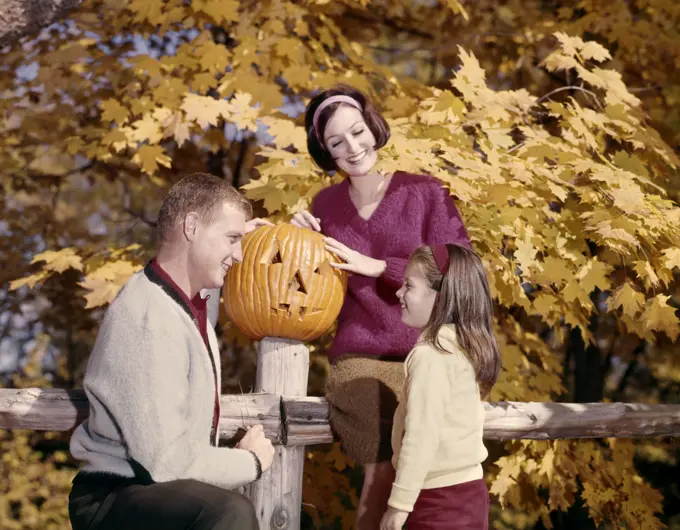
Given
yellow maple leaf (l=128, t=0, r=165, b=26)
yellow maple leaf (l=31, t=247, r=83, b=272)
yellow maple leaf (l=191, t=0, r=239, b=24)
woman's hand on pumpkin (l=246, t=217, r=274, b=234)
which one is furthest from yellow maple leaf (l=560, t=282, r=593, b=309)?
yellow maple leaf (l=128, t=0, r=165, b=26)

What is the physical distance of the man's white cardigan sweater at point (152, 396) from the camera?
2326mm

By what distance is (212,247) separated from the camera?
2572mm

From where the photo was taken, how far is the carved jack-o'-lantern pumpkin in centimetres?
304

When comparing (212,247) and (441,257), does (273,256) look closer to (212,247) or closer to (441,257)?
(212,247)

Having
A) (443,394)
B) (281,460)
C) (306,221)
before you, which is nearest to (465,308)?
(443,394)

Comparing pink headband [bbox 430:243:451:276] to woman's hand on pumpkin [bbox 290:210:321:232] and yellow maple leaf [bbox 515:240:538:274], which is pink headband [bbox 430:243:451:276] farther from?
yellow maple leaf [bbox 515:240:538:274]

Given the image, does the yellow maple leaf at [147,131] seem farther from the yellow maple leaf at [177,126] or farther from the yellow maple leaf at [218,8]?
the yellow maple leaf at [218,8]

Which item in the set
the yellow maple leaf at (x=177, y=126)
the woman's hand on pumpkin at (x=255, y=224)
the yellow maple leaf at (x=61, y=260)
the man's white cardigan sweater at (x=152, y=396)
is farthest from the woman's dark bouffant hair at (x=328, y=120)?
the yellow maple leaf at (x=61, y=260)

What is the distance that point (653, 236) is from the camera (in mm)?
4223

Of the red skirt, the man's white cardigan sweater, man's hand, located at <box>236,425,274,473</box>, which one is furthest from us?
the red skirt

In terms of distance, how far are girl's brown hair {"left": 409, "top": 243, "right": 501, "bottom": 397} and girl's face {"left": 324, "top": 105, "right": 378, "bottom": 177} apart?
59 cm

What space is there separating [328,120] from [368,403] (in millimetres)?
1164

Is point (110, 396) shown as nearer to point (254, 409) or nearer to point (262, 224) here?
point (254, 409)

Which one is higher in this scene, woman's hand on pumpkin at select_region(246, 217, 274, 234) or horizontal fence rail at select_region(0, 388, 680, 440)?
woman's hand on pumpkin at select_region(246, 217, 274, 234)
